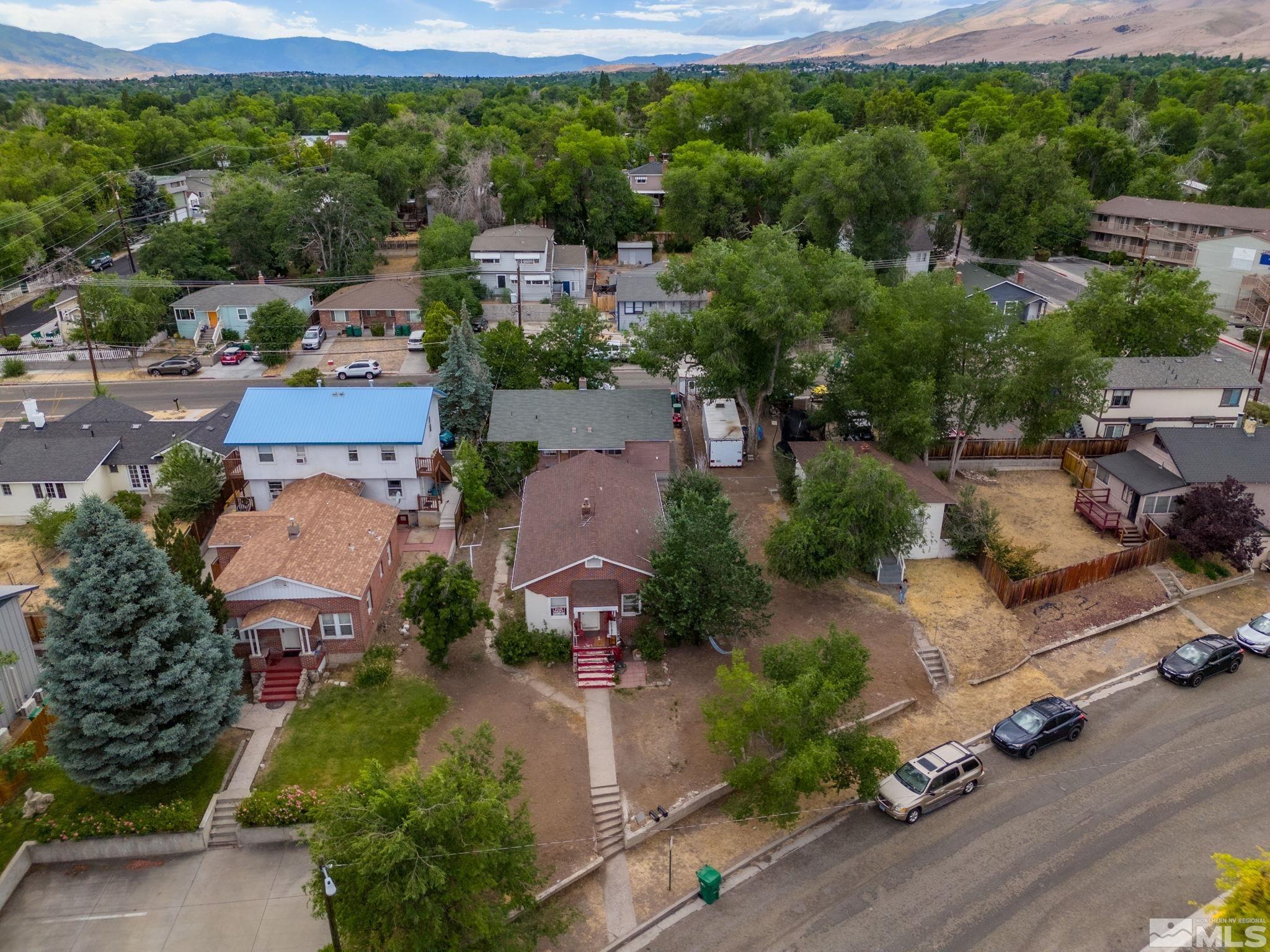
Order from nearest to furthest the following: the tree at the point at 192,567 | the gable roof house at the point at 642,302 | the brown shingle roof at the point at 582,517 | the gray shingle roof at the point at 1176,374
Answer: the tree at the point at 192,567 → the brown shingle roof at the point at 582,517 → the gray shingle roof at the point at 1176,374 → the gable roof house at the point at 642,302

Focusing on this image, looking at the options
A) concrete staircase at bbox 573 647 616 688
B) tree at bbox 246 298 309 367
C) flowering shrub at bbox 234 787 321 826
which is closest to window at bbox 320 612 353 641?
flowering shrub at bbox 234 787 321 826

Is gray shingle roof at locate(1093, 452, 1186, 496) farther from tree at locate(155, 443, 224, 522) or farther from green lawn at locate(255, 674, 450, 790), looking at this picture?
tree at locate(155, 443, 224, 522)

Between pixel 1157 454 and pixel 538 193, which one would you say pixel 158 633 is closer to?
pixel 1157 454

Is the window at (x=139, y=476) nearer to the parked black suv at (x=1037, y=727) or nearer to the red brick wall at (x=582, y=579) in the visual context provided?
the red brick wall at (x=582, y=579)

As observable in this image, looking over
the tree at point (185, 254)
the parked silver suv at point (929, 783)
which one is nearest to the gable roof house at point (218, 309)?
the tree at point (185, 254)

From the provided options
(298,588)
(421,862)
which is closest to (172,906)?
(421,862)

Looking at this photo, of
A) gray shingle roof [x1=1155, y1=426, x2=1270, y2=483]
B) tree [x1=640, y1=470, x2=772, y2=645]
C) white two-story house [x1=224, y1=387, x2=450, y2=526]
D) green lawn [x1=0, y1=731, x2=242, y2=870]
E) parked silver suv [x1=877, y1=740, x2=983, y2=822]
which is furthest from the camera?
white two-story house [x1=224, y1=387, x2=450, y2=526]

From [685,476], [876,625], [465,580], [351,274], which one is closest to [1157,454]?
[876,625]
